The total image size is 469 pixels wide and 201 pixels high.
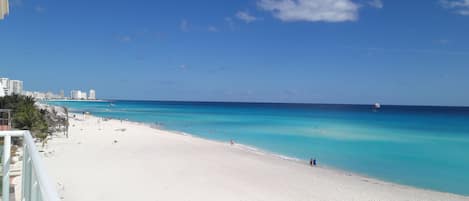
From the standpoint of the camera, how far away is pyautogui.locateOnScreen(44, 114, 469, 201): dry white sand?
8.82 meters

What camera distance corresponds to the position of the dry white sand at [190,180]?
882cm

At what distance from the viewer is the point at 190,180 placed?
10.4 metres

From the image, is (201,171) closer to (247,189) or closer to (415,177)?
(247,189)

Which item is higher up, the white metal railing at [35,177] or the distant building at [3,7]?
the distant building at [3,7]

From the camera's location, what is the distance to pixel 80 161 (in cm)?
1251

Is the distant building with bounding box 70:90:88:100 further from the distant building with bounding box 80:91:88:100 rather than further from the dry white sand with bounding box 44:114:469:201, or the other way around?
the dry white sand with bounding box 44:114:469:201

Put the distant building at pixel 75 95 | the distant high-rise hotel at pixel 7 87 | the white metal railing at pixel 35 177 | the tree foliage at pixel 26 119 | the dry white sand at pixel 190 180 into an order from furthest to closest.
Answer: the distant building at pixel 75 95, the distant high-rise hotel at pixel 7 87, the tree foliage at pixel 26 119, the dry white sand at pixel 190 180, the white metal railing at pixel 35 177

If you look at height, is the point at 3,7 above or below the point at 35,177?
above

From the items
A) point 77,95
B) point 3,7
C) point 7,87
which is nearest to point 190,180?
point 3,7

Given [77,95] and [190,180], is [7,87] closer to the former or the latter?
[190,180]

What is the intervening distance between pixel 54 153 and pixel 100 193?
6.54 m

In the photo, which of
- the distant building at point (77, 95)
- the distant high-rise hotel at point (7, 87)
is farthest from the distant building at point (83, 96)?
the distant high-rise hotel at point (7, 87)

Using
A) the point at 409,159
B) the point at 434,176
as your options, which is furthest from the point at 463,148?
the point at 434,176

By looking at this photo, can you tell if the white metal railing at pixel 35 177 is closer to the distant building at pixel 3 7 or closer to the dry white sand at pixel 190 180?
the distant building at pixel 3 7
